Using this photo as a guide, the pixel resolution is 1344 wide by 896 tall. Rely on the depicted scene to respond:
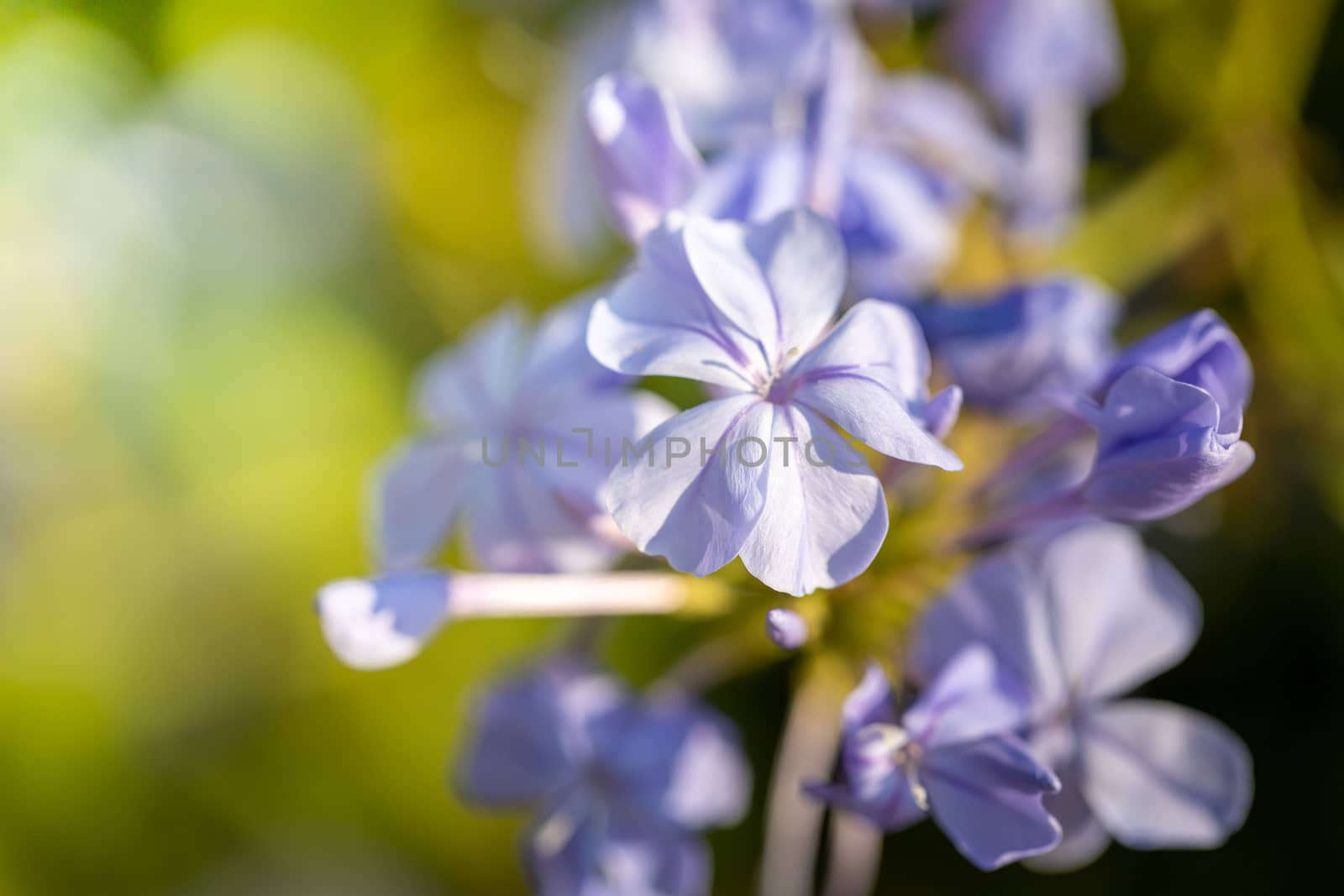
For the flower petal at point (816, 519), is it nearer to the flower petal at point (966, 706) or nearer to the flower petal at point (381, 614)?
the flower petal at point (966, 706)

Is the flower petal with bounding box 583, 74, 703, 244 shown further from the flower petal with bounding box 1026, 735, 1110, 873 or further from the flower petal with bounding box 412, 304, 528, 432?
the flower petal with bounding box 1026, 735, 1110, 873

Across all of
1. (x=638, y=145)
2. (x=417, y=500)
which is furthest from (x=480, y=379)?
(x=638, y=145)

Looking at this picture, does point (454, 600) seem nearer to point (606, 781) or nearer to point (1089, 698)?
point (606, 781)

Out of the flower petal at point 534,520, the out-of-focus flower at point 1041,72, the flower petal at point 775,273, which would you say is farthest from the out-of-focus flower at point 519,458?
the out-of-focus flower at point 1041,72

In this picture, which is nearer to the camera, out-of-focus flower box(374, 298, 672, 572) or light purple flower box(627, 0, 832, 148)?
out-of-focus flower box(374, 298, 672, 572)

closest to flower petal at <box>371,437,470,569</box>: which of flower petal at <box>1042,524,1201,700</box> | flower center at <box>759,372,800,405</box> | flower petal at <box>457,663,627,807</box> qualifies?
flower petal at <box>457,663,627,807</box>
